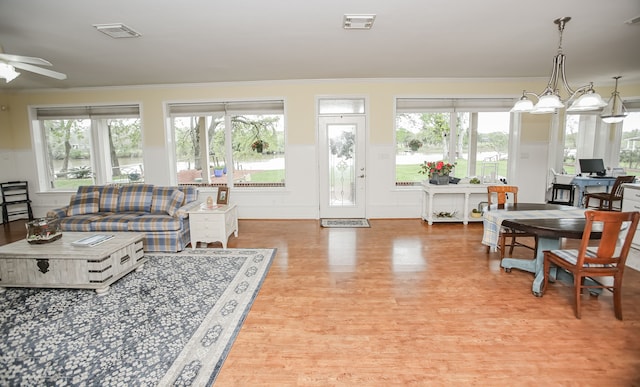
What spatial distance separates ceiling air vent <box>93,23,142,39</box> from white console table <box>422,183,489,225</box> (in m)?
4.88

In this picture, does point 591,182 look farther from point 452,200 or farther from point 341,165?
point 341,165

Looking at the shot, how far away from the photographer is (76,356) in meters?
2.26

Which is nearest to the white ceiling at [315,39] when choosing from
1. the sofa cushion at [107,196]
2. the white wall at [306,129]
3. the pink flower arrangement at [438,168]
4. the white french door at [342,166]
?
the white wall at [306,129]

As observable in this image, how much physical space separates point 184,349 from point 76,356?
0.73 meters

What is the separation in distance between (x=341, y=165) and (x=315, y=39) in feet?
9.37

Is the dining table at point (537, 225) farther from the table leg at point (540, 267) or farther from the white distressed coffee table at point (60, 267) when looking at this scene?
the white distressed coffee table at point (60, 267)

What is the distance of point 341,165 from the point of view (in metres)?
6.26

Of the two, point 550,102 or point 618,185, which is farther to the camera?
point 618,185

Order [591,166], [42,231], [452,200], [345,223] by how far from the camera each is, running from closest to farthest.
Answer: [42,231], [345,223], [452,200], [591,166]

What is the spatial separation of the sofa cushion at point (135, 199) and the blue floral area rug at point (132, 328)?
1.35m

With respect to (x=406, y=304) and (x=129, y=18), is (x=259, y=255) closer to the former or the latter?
(x=406, y=304)

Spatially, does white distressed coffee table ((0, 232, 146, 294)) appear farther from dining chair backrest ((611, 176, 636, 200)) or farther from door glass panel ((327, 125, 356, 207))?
dining chair backrest ((611, 176, 636, 200))

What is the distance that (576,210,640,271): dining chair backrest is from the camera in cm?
258

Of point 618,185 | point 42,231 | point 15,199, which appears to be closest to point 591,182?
point 618,185
